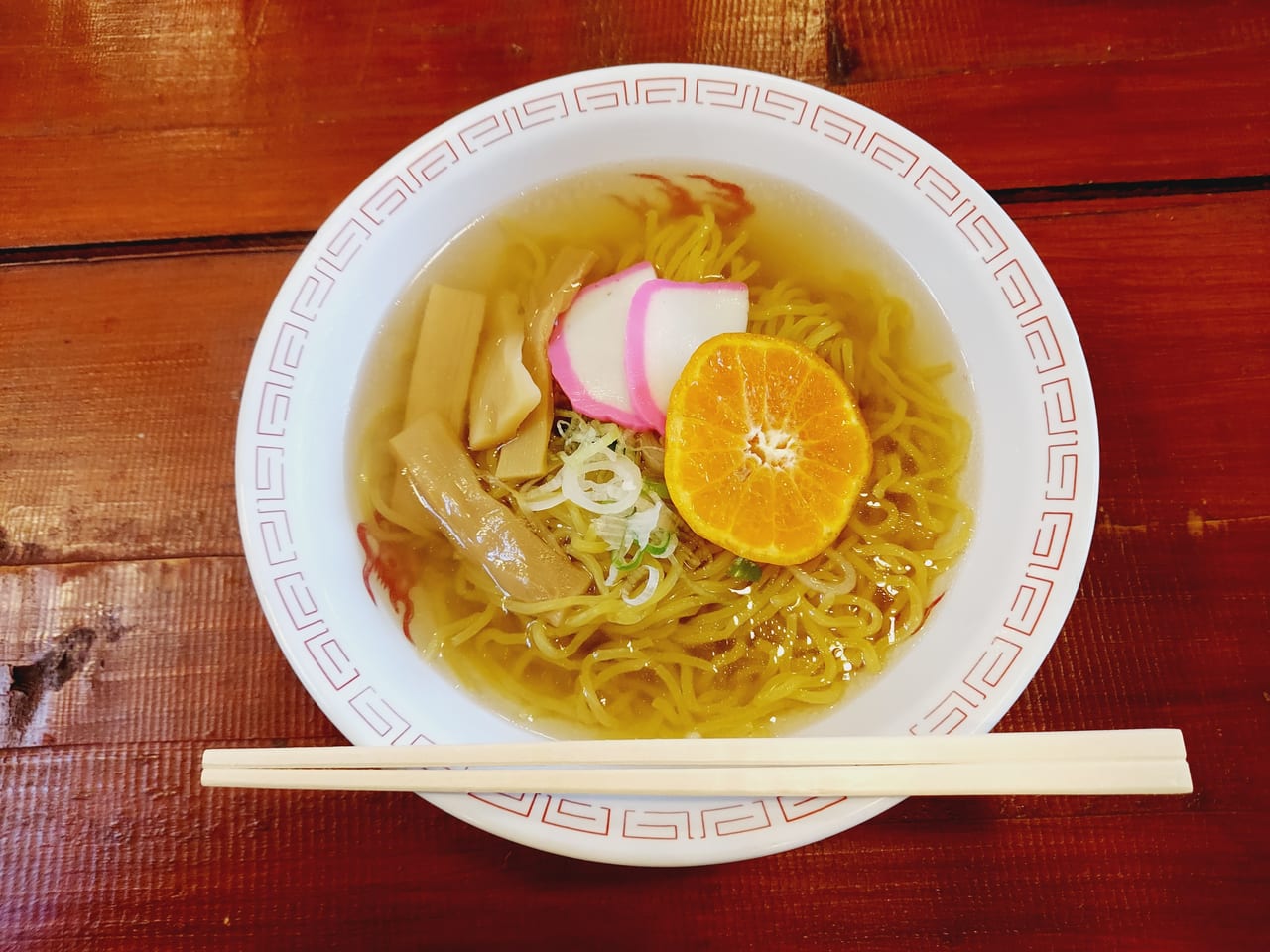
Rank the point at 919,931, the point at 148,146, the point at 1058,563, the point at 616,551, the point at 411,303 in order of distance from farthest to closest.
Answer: the point at 148,146 < the point at 411,303 < the point at 616,551 < the point at 919,931 < the point at 1058,563

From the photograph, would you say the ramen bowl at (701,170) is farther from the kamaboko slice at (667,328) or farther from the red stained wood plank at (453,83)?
the red stained wood plank at (453,83)

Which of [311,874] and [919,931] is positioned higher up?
[311,874]

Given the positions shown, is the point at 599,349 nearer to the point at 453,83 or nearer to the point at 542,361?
the point at 542,361

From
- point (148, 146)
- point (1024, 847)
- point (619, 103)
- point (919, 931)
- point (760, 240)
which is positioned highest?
point (148, 146)

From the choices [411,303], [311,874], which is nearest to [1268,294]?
[411,303]

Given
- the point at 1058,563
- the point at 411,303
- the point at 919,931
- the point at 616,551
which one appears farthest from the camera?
the point at 411,303

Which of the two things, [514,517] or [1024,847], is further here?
[514,517]

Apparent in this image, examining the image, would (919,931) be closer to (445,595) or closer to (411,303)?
(445,595)

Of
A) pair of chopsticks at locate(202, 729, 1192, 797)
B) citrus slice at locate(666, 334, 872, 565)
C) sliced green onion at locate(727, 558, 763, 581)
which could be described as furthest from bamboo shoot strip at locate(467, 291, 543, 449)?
pair of chopsticks at locate(202, 729, 1192, 797)
